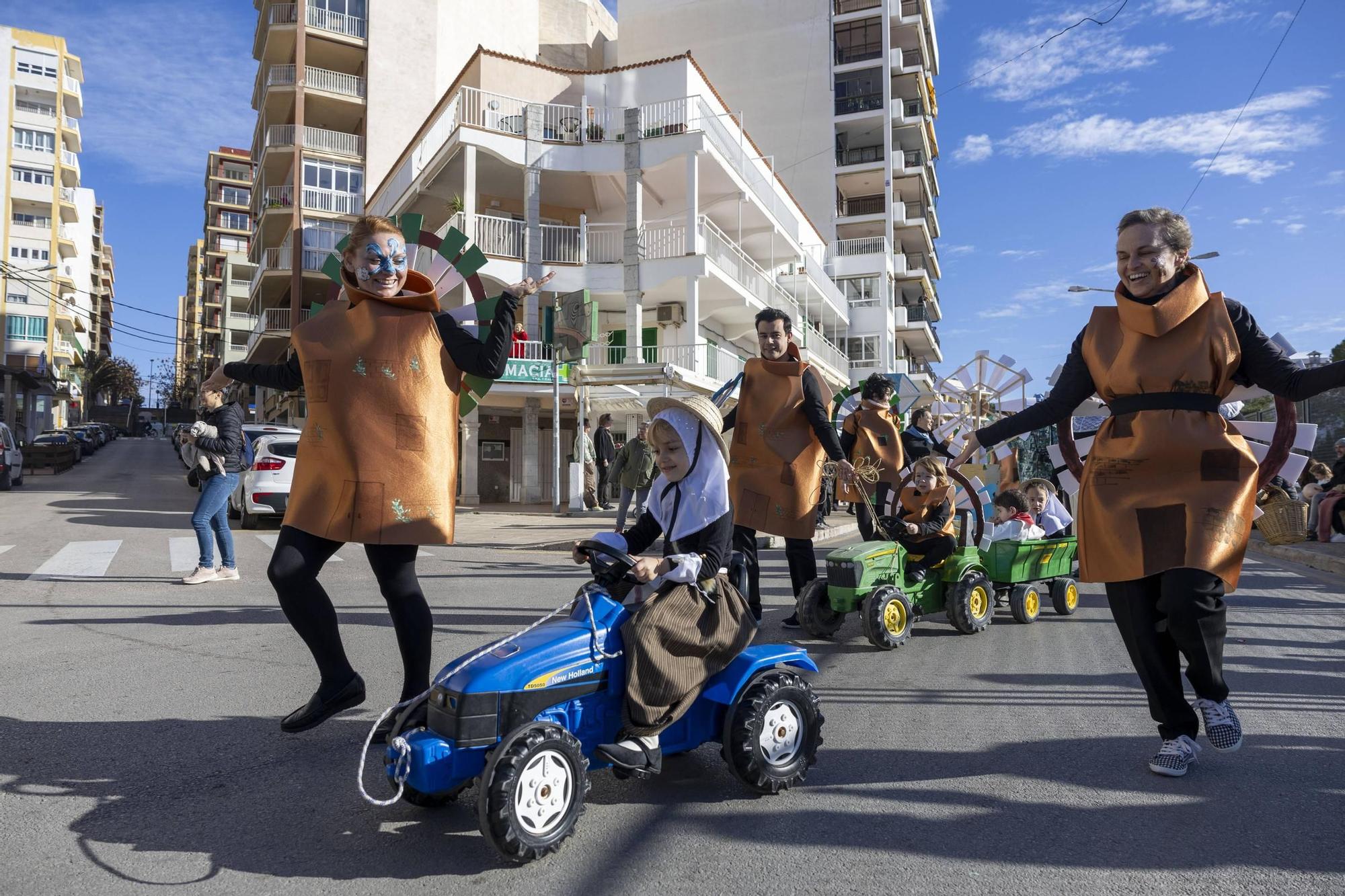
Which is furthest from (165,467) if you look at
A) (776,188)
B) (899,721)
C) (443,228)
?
(899,721)

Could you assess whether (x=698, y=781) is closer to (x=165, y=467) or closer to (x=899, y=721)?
(x=899, y=721)

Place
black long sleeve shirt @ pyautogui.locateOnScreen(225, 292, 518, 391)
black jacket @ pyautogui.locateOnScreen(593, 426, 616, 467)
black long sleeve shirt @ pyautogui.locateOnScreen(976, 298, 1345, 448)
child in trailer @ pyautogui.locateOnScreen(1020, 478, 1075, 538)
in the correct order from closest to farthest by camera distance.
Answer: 1. black long sleeve shirt @ pyautogui.locateOnScreen(976, 298, 1345, 448)
2. black long sleeve shirt @ pyautogui.locateOnScreen(225, 292, 518, 391)
3. child in trailer @ pyautogui.locateOnScreen(1020, 478, 1075, 538)
4. black jacket @ pyautogui.locateOnScreen(593, 426, 616, 467)

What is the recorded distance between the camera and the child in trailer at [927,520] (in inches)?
247

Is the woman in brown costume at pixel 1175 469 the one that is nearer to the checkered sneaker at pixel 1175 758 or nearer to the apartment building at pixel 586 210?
the checkered sneaker at pixel 1175 758

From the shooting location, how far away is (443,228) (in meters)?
26.3

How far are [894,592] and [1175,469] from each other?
2.54 m

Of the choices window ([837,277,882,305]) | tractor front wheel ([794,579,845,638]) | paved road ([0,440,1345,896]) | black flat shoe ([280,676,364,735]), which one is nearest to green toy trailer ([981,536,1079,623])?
paved road ([0,440,1345,896])

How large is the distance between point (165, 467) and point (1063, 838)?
41.3 metres

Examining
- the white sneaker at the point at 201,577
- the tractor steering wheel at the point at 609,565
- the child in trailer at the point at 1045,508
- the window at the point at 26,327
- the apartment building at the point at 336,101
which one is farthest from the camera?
the window at the point at 26,327

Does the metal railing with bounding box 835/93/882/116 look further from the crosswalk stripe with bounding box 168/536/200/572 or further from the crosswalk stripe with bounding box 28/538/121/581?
the crosswalk stripe with bounding box 28/538/121/581

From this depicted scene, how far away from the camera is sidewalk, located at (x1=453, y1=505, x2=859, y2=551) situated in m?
13.2

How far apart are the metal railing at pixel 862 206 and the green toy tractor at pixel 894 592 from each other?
45.1 metres

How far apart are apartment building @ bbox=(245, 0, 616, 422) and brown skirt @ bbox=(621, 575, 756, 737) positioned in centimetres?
3373

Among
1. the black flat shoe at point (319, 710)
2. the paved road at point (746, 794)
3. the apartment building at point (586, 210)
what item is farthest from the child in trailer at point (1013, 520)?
the apartment building at point (586, 210)
